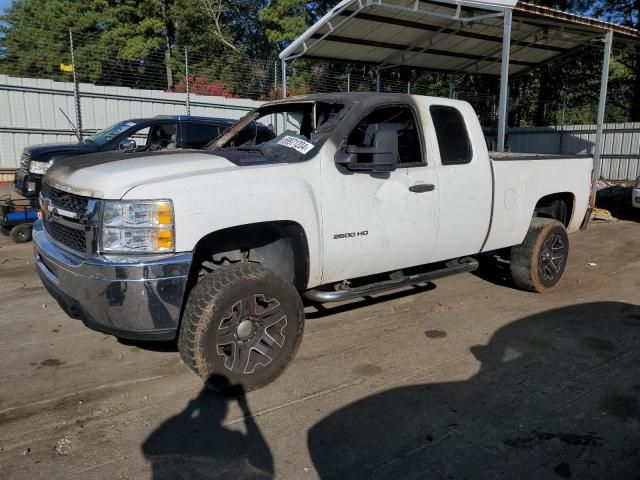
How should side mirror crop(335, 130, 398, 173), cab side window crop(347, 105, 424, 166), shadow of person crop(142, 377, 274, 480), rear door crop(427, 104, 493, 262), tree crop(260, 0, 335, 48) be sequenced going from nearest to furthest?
shadow of person crop(142, 377, 274, 480) < side mirror crop(335, 130, 398, 173) < cab side window crop(347, 105, 424, 166) < rear door crop(427, 104, 493, 262) < tree crop(260, 0, 335, 48)

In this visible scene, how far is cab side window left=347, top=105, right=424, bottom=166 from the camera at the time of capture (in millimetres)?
4195

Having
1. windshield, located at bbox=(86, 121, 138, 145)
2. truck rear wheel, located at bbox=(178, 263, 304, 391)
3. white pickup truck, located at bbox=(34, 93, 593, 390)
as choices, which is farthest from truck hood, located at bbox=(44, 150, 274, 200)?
windshield, located at bbox=(86, 121, 138, 145)

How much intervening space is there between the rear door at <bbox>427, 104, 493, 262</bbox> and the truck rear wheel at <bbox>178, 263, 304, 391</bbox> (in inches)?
67.5

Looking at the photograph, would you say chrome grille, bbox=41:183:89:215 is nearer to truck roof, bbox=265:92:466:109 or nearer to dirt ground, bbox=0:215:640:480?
dirt ground, bbox=0:215:640:480

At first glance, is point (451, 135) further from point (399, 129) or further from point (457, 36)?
point (457, 36)

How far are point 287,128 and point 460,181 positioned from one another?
5.33 feet

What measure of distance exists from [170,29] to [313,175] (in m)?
34.8

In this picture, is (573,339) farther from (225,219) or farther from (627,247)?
(627,247)

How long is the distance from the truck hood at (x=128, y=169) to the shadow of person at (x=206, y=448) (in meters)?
1.35

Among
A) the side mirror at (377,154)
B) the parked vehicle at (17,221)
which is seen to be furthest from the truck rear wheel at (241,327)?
the parked vehicle at (17,221)

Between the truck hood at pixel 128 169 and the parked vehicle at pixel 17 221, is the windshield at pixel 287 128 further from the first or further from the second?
the parked vehicle at pixel 17 221

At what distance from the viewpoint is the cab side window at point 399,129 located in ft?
13.8

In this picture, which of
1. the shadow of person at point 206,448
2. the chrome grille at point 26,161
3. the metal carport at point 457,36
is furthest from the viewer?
the metal carport at point 457,36

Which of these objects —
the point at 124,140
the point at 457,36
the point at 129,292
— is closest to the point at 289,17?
the point at 457,36
